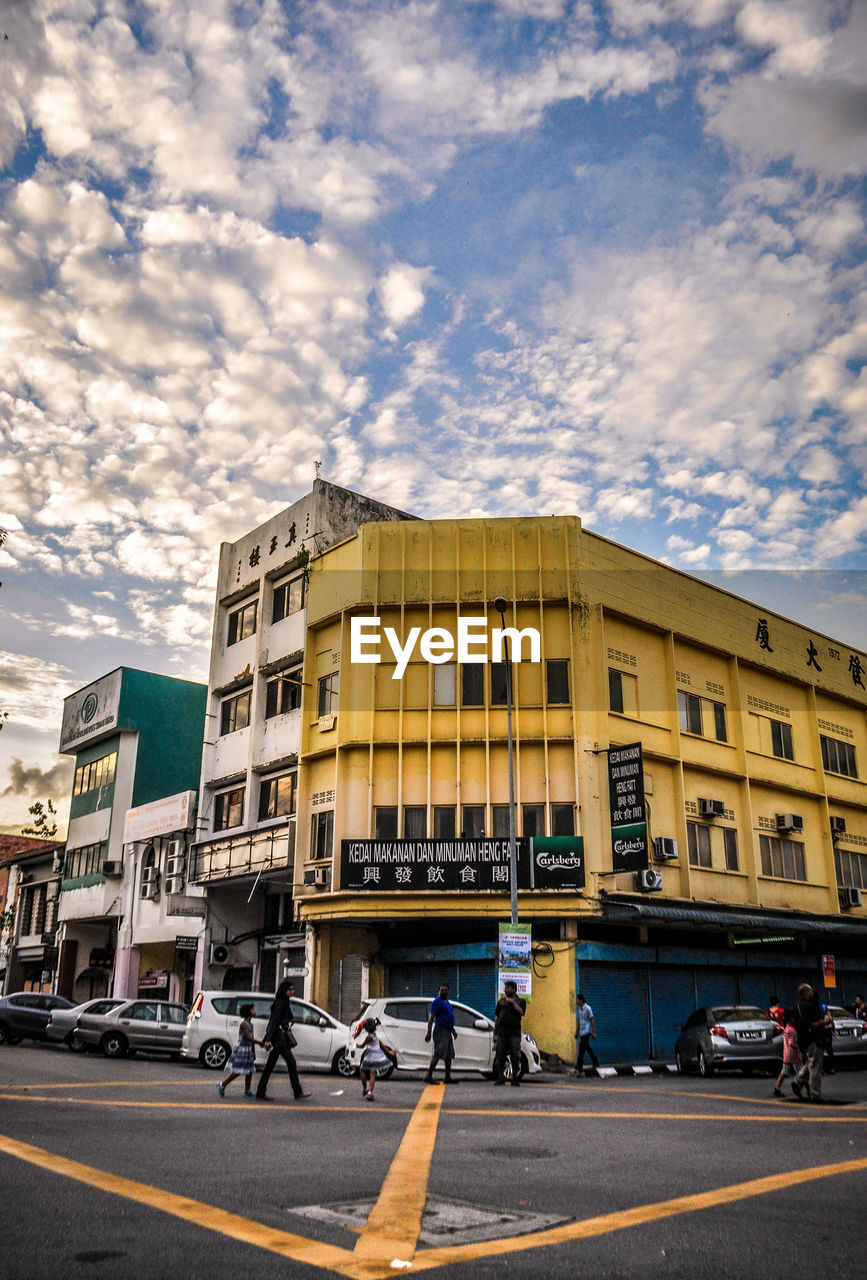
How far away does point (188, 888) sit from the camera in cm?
3366

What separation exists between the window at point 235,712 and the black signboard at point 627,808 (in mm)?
13115

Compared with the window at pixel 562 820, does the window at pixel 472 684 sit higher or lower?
higher

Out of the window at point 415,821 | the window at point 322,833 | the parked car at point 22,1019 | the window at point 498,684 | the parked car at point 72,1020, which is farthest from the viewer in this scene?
the window at point 322,833

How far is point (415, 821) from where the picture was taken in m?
26.9

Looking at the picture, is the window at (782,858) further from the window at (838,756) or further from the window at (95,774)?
the window at (95,774)

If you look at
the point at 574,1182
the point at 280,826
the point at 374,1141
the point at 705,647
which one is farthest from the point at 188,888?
the point at 574,1182

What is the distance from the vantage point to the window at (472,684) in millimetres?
27594

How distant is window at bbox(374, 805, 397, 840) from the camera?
1061 inches

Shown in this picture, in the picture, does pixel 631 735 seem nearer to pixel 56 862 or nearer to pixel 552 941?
pixel 552 941

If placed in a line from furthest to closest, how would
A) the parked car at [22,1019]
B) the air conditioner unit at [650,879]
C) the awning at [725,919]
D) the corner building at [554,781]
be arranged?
the parked car at [22,1019] < the corner building at [554,781] < the air conditioner unit at [650,879] < the awning at [725,919]

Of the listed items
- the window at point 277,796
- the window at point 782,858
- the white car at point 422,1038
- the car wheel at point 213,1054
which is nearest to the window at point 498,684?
the window at point 277,796

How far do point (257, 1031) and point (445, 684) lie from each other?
34.9 ft

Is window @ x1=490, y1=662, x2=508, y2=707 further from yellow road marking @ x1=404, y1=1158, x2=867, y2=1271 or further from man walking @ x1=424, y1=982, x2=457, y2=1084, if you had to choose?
yellow road marking @ x1=404, y1=1158, x2=867, y2=1271

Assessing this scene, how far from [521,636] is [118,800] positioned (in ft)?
69.6
